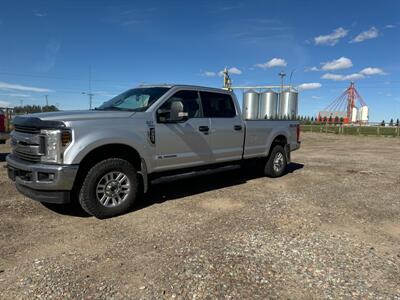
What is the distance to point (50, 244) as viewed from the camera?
3963 millimetres

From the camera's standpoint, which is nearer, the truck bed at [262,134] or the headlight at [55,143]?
the headlight at [55,143]

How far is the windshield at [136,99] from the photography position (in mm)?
5578

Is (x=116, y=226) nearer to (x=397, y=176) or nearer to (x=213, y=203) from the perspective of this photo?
(x=213, y=203)

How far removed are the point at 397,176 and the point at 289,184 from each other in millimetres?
3428

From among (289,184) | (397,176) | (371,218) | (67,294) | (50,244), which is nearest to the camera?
(67,294)

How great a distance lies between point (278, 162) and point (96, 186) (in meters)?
5.01

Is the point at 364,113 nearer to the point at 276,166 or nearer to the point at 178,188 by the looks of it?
the point at 276,166

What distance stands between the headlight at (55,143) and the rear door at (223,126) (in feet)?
9.06

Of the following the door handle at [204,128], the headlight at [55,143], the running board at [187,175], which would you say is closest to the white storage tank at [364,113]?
the running board at [187,175]


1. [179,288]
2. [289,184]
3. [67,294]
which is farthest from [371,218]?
[67,294]

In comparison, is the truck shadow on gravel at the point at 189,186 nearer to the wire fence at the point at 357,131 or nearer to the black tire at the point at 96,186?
the black tire at the point at 96,186

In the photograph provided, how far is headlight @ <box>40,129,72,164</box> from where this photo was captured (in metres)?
4.37

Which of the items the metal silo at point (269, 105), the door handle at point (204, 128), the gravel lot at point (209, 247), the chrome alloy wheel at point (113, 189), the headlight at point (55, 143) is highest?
the metal silo at point (269, 105)

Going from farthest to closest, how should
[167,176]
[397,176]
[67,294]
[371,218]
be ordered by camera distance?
1. [397,176]
2. [167,176]
3. [371,218]
4. [67,294]
